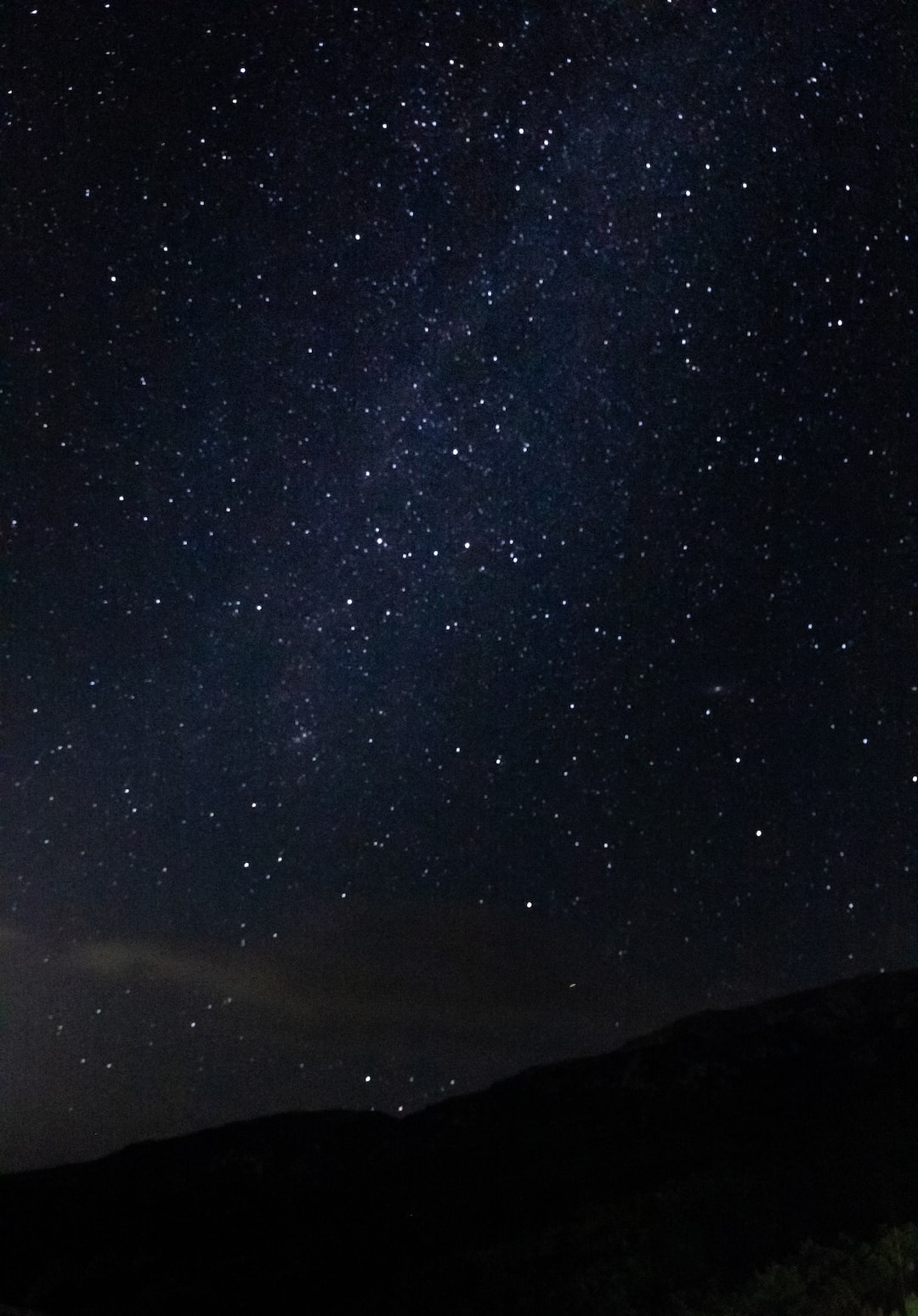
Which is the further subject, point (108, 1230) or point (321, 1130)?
point (321, 1130)

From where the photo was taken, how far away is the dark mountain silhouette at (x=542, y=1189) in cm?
1324

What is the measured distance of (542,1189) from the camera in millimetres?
21953

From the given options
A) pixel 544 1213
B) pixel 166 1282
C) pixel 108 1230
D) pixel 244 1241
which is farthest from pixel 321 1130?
pixel 544 1213

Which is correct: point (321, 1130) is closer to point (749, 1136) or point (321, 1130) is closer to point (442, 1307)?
point (749, 1136)

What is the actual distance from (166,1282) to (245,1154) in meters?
14.4

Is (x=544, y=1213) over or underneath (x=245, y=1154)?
underneath

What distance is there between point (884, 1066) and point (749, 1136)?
411cm

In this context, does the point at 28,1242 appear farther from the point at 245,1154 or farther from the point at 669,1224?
the point at 669,1224

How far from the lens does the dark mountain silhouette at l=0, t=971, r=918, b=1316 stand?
13242 millimetres

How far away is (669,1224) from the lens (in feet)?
45.5

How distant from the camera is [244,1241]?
23984 millimetres

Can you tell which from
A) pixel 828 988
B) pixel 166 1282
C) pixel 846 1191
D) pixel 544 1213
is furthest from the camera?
pixel 828 988

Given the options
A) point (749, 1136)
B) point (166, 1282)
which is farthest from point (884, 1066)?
point (166, 1282)

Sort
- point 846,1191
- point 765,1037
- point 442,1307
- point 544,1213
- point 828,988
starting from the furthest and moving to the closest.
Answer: point 828,988 < point 765,1037 < point 544,1213 < point 442,1307 < point 846,1191
